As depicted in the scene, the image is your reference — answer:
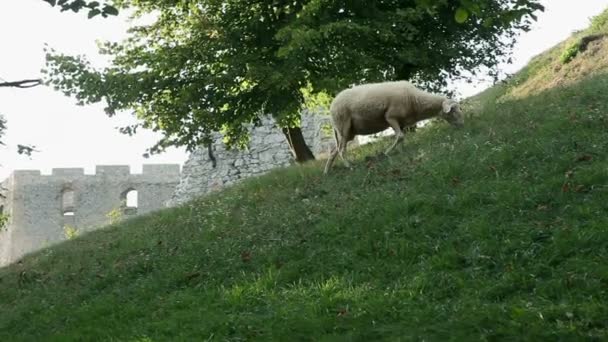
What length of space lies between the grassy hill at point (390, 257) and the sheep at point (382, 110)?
0.55 metres

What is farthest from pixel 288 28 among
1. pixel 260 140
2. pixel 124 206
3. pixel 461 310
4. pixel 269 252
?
pixel 124 206

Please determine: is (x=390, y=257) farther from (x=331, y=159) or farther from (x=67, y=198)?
(x=67, y=198)

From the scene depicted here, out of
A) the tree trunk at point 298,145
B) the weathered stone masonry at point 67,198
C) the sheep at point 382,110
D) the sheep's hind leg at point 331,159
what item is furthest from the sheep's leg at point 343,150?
the weathered stone masonry at point 67,198

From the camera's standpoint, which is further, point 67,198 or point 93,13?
point 67,198

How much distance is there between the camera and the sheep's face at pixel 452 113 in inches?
677

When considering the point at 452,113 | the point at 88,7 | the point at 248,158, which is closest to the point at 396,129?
the point at 452,113

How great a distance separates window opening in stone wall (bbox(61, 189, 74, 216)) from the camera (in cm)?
5750

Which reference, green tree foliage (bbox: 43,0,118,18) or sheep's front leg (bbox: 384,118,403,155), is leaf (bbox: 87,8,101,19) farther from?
sheep's front leg (bbox: 384,118,403,155)

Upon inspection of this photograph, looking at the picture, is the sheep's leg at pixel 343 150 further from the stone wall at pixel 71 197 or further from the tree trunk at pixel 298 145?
the stone wall at pixel 71 197

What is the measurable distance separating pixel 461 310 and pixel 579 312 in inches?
48.2

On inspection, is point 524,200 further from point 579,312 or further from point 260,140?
point 260,140

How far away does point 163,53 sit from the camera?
21734mm

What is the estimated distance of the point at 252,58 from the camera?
2081cm

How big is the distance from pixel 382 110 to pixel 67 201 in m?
45.6
